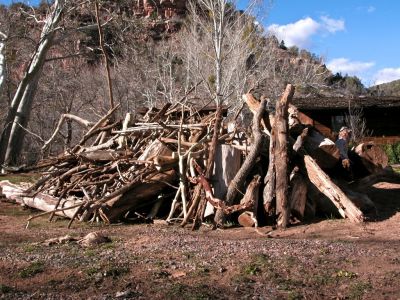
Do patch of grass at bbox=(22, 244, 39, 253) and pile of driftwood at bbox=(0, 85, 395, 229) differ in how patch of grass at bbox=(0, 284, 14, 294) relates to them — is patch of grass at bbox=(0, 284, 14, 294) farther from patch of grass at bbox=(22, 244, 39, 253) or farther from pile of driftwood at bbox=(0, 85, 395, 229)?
pile of driftwood at bbox=(0, 85, 395, 229)

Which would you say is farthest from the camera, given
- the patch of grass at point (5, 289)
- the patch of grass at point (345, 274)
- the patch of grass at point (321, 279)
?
the patch of grass at point (345, 274)

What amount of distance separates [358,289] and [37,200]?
22.3 feet

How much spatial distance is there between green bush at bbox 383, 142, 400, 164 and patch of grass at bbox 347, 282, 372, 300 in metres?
25.8

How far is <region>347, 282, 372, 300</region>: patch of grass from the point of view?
4238mm

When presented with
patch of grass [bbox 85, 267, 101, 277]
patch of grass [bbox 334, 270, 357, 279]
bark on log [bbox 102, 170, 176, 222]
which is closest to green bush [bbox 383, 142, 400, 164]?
bark on log [bbox 102, 170, 176, 222]

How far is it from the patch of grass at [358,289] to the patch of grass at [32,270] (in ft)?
9.26

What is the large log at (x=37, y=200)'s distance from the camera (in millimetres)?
8852

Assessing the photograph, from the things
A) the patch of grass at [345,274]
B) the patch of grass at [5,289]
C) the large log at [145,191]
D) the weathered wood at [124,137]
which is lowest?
the patch of grass at [5,289]

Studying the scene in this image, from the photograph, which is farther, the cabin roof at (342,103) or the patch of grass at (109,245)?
the cabin roof at (342,103)

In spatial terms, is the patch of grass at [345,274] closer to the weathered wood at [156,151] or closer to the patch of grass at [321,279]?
the patch of grass at [321,279]

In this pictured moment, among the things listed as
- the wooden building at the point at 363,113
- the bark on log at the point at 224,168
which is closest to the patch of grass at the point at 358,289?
the bark on log at the point at 224,168

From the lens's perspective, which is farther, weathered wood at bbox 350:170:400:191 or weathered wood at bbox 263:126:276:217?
weathered wood at bbox 350:170:400:191

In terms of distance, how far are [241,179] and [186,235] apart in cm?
143

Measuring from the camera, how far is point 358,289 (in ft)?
14.4
